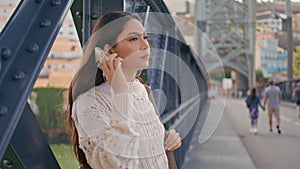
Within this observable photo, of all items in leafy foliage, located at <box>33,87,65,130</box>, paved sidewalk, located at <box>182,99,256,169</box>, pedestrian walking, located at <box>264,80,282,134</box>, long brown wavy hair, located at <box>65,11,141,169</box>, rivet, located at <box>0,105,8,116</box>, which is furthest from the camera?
pedestrian walking, located at <box>264,80,282,134</box>

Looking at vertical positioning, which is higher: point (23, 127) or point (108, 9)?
point (108, 9)

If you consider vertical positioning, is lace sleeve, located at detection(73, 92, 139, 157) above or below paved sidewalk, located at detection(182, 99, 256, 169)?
above

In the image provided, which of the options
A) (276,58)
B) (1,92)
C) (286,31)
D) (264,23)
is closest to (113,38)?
(1,92)

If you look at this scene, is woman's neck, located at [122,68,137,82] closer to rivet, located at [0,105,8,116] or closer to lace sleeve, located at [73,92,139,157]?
lace sleeve, located at [73,92,139,157]

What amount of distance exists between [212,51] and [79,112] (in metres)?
0.46

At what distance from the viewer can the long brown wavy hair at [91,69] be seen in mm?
1274

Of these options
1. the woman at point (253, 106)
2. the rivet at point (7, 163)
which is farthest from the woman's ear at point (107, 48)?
the woman at point (253, 106)

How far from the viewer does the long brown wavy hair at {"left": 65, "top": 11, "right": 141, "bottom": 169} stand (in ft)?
4.18

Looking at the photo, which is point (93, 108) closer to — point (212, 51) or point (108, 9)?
point (212, 51)

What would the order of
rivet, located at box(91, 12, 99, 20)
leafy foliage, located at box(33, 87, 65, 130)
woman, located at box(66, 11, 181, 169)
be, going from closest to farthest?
woman, located at box(66, 11, 181, 169) < leafy foliage, located at box(33, 87, 65, 130) < rivet, located at box(91, 12, 99, 20)

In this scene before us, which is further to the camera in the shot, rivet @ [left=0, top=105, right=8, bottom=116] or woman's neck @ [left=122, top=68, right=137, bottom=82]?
woman's neck @ [left=122, top=68, right=137, bottom=82]

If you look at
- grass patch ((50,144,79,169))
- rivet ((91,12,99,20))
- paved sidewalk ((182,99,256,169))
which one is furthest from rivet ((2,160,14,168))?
paved sidewalk ((182,99,256,169))

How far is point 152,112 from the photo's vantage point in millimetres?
1282

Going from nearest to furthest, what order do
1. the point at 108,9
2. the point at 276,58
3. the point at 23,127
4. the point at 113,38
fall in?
the point at 113,38
the point at 23,127
the point at 108,9
the point at 276,58
